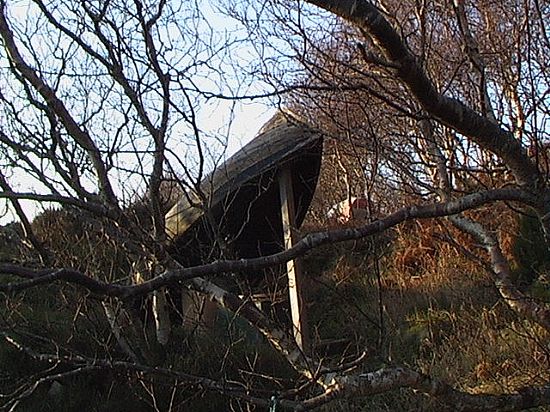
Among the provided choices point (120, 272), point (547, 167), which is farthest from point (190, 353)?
point (547, 167)

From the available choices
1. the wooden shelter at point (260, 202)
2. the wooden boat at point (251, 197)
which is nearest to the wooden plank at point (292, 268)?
the wooden shelter at point (260, 202)

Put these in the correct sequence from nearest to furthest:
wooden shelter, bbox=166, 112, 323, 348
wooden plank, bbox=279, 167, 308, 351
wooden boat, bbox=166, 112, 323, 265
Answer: wooden boat, bbox=166, 112, 323, 265 → wooden shelter, bbox=166, 112, 323, 348 → wooden plank, bbox=279, 167, 308, 351

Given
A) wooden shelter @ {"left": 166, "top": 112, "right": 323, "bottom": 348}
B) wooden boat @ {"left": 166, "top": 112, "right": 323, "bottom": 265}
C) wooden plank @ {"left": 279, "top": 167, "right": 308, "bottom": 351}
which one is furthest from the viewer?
wooden plank @ {"left": 279, "top": 167, "right": 308, "bottom": 351}

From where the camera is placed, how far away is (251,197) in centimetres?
686

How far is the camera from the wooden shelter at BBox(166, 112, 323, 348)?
18.9 ft

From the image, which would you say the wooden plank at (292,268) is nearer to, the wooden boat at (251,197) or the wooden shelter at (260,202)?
the wooden shelter at (260,202)

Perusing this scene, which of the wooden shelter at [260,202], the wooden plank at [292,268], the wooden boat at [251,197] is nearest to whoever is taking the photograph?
the wooden boat at [251,197]

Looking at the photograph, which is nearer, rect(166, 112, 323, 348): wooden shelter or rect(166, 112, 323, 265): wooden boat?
rect(166, 112, 323, 265): wooden boat

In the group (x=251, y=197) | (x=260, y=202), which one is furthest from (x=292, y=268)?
(x=260, y=202)

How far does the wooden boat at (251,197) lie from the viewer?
554cm

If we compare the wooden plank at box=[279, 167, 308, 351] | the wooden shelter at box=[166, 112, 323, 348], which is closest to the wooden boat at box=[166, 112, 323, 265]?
the wooden shelter at box=[166, 112, 323, 348]

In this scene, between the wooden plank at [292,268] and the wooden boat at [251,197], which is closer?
the wooden boat at [251,197]

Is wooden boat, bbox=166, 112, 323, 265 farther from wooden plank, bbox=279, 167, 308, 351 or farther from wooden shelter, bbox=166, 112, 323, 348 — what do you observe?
wooden plank, bbox=279, 167, 308, 351

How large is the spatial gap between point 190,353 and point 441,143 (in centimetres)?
251
